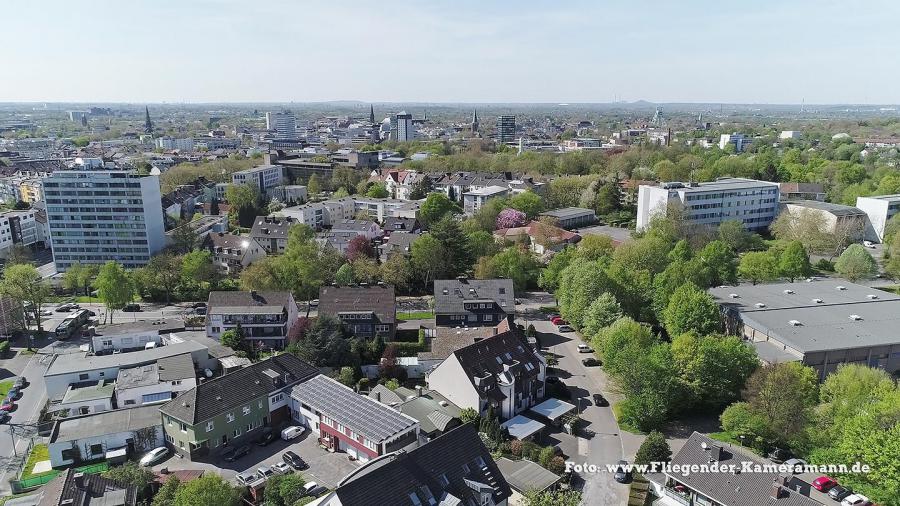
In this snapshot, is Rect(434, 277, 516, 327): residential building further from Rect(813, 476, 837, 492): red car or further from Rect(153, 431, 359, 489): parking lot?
Rect(813, 476, 837, 492): red car

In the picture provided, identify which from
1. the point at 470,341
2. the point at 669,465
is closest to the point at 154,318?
the point at 470,341

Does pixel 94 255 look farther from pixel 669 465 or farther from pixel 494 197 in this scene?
pixel 669 465

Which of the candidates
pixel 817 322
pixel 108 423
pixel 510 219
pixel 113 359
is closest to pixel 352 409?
pixel 108 423

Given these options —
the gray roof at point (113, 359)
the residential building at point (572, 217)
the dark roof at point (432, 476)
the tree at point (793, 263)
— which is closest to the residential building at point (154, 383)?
the gray roof at point (113, 359)

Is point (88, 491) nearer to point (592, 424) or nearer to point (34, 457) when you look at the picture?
point (34, 457)

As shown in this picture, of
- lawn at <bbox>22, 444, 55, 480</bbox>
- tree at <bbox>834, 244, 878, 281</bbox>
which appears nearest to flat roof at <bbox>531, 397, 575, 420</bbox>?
lawn at <bbox>22, 444, 55, 480</bbox>

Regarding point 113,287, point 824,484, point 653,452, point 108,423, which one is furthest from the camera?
point 113,287
